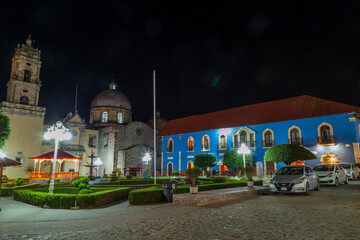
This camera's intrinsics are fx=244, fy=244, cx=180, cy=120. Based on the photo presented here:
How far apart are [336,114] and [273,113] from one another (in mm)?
7440

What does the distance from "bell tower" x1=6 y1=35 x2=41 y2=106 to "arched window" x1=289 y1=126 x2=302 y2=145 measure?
3652 centimetres

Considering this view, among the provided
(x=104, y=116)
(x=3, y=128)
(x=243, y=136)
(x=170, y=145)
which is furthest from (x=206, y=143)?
(x=3, y=128)

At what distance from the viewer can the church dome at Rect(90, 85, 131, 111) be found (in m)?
47.9

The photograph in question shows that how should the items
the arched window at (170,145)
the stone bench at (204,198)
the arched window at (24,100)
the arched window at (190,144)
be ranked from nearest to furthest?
the stone bench at (204,198) < the arched window at (24,100) < the arched window at (190,144) < the arched window at (170,145)

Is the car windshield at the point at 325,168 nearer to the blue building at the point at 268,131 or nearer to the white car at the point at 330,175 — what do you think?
the white car at the point at 330,175

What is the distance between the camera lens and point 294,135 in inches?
1158

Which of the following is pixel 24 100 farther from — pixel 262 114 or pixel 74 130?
pixel 262 114

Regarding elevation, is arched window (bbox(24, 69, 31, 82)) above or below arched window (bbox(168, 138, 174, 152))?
above

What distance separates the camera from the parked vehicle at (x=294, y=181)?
11.8 metres

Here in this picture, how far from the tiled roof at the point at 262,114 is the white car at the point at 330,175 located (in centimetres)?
1193

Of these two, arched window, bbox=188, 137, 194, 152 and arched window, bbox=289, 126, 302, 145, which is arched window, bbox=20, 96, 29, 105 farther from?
arched window, bbox=289, 126, 302, 145

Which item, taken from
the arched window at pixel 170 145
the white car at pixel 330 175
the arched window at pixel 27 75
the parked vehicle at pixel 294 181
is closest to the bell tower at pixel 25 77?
the arched window at pixel 27 75

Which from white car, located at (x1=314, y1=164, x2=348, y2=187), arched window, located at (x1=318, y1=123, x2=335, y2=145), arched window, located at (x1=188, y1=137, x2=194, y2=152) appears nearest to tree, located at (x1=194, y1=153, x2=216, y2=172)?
arched window, located at (x1=188, y1=137, x2=194, y2=152)

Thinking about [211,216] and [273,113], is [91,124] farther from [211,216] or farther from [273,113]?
[211,216]
